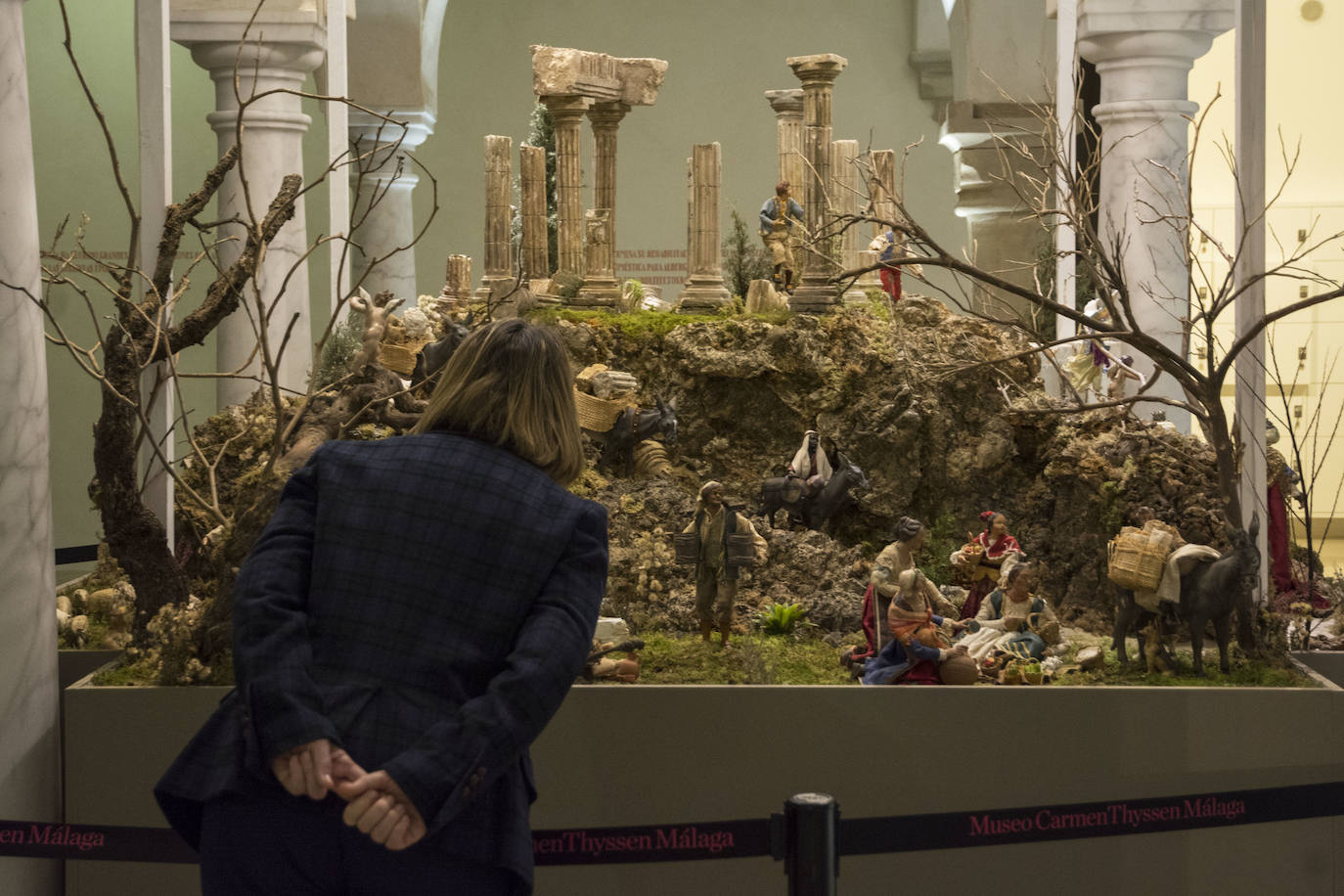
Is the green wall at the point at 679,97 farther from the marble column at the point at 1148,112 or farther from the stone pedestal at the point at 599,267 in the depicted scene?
the marble column at the point at 1148,112

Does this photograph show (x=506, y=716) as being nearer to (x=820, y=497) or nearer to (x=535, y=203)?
(x=820, y=497)

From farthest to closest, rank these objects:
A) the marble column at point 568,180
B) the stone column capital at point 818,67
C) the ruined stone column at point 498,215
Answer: the ruined stone column at point 498,215, the marble column at point 568,180, the stone column capital at point 818,67

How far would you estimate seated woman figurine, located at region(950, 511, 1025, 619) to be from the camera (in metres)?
7.16

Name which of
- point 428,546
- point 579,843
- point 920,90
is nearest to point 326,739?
point 428,546

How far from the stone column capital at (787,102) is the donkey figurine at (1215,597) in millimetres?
5625

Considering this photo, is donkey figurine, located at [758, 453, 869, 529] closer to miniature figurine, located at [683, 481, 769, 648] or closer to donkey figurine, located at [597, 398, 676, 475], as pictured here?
donkey figurine, located at [597, 398, 676, 475]

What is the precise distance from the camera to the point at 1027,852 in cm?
552

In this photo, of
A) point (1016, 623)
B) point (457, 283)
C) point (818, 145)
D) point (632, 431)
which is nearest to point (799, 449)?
point (632, 431)

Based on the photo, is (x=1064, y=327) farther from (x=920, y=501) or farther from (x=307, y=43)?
(x=307, y=43)

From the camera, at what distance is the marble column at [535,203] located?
11.5m

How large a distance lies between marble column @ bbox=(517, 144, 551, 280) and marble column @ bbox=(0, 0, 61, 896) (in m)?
6.29

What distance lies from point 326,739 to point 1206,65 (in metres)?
12.5

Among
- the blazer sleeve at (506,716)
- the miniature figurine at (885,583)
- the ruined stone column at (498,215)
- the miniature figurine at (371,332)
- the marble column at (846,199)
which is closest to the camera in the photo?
the blazer sleeve at (506,716)

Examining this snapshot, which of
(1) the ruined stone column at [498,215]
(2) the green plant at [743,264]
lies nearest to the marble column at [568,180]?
(1) the ruined stone column at [498,215]
